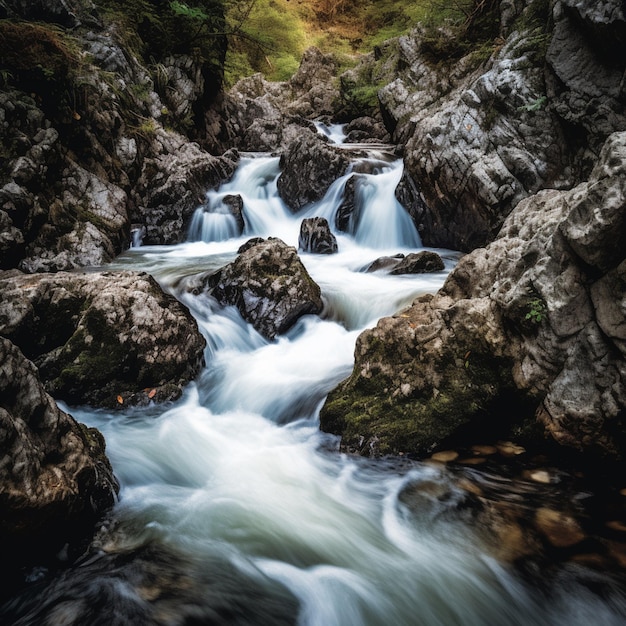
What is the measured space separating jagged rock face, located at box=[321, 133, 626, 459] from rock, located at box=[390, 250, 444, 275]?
3403 mm

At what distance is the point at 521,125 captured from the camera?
809cm

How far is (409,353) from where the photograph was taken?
3895mm

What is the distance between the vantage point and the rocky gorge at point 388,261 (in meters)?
2.94

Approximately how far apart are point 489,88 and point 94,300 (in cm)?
864

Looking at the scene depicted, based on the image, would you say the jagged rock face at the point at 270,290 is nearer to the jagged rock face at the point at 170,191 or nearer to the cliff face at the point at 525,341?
the cliff face at the point at 525,341

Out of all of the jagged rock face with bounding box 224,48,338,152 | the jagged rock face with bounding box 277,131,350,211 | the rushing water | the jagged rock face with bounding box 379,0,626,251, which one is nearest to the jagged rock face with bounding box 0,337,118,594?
the rushing water

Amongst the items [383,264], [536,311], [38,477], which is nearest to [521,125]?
[383,264]

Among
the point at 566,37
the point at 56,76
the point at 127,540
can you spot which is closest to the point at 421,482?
the point at 127,540

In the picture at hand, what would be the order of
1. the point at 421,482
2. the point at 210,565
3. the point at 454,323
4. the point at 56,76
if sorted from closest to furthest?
the point at 210,565 → the point at 421,482 → the point at 454,323 → the point at 56,76

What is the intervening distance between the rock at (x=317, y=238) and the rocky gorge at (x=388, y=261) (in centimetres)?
6

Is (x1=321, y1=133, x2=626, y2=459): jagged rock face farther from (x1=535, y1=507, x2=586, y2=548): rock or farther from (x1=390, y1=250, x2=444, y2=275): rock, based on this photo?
(x1=390, y1=250, x2=444, y2=275): rock

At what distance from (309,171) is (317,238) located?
11.4 ft

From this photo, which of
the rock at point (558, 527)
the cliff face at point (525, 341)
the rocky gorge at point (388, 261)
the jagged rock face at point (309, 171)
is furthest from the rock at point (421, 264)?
the rock at point (558, 527)

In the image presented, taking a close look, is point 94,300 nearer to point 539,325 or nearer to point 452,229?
point 539,325
